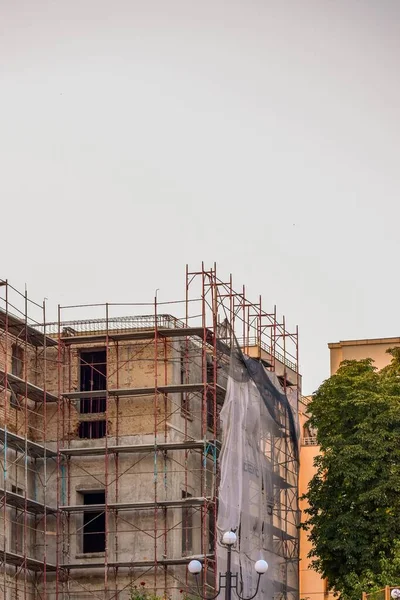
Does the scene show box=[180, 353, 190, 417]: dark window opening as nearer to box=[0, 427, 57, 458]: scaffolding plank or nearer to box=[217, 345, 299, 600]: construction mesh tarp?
box=[217, 345, 299, 600]: construction mesh tarp

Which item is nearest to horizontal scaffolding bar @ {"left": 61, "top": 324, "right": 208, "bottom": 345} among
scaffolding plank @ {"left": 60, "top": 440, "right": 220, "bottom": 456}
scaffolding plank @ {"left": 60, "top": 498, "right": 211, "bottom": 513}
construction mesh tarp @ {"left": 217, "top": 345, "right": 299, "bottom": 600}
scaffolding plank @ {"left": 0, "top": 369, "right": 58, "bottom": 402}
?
construction mesh tarp @ {"left": 217, "top": 345, "right": 299, "bottom": 600}

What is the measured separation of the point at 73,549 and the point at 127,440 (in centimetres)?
377

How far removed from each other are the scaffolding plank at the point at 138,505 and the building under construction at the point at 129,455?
4 cm

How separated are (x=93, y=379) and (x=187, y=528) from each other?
5.93 m

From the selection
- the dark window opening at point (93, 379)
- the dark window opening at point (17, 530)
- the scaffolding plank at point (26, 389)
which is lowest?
the dark window opening at point (17, 530)

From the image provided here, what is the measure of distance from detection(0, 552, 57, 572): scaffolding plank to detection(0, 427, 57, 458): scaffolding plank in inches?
123

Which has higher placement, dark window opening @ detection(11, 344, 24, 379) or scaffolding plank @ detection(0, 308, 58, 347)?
scaffolding plank @ detection(0, 308, 58, 347)

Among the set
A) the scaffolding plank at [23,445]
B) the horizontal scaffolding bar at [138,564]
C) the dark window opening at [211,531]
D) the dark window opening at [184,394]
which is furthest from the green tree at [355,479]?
the scaffolding plank at [23,445]

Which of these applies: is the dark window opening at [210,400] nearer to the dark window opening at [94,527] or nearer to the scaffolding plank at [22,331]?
the dark window opening at [94,527]

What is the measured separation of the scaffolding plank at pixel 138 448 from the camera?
171 feet

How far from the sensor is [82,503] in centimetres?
5403

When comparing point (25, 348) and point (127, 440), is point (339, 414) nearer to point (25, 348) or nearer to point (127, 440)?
point (127, 440)

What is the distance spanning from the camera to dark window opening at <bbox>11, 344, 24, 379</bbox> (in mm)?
53219

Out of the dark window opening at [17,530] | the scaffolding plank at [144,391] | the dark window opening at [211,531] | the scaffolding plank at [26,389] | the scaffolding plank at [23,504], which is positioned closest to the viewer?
the scaffolding plank at [23,504]
